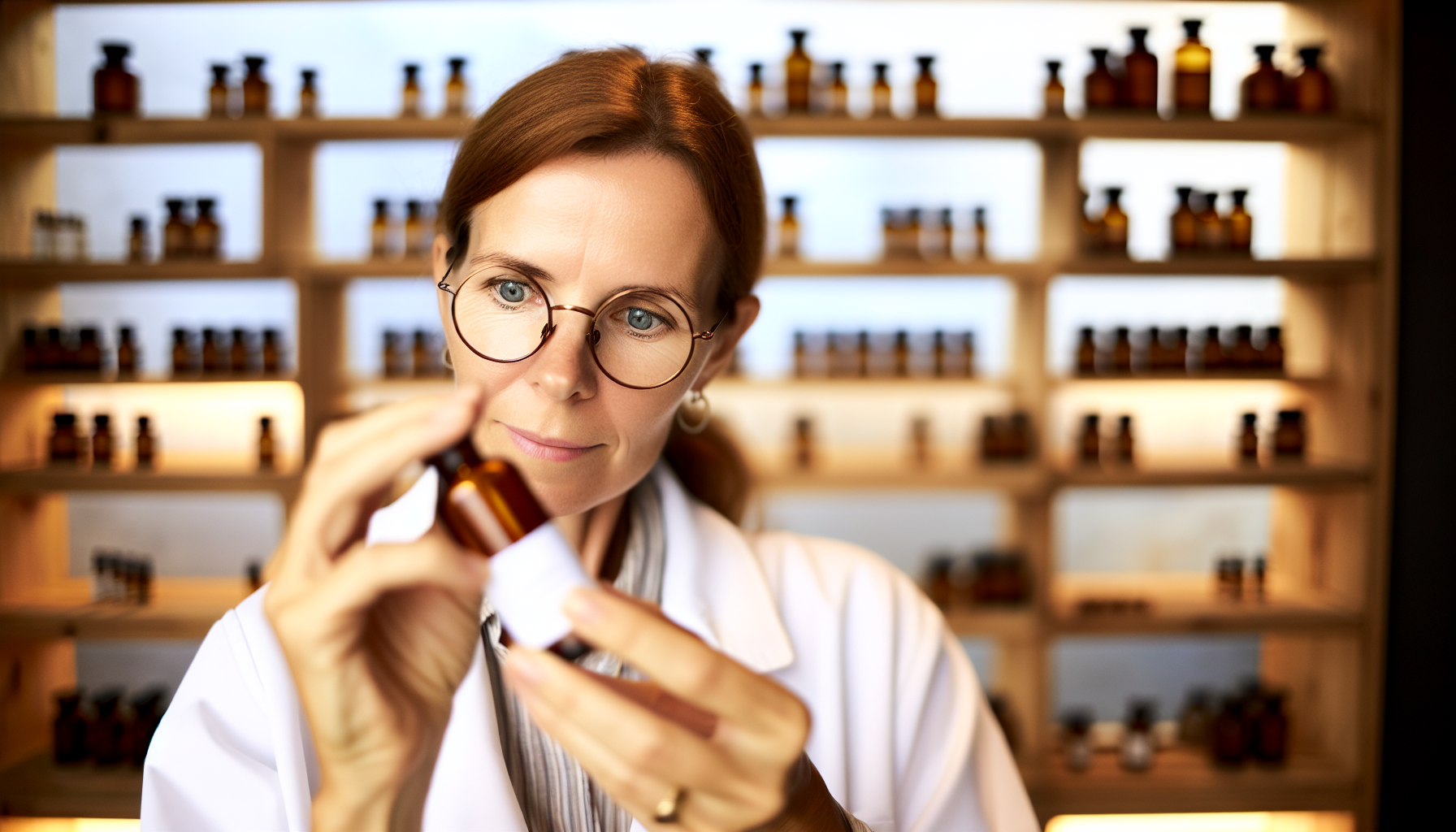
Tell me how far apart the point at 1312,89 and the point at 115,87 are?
2951 mm

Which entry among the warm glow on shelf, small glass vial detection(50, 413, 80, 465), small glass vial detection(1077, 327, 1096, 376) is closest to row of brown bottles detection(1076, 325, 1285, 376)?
A: small glass vial detection(1077, 327, 1096, 376)

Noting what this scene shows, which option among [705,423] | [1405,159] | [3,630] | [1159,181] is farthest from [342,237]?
[1405,159]

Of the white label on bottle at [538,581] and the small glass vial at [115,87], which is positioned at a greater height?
the small glass vial at [115,87]

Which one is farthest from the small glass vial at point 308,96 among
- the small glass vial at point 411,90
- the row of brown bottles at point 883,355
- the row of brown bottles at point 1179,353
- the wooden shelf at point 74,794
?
the row of brown bottles at point 1179,353

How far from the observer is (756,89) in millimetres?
2295

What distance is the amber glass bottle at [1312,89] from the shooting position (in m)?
2.35

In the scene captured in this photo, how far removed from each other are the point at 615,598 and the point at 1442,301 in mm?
2765

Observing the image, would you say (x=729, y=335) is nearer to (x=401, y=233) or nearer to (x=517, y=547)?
(x=517, y=547)

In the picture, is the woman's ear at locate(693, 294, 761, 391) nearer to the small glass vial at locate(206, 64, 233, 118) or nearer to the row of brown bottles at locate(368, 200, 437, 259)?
the row of brown bottles at locate(368, 200, 437, 259)

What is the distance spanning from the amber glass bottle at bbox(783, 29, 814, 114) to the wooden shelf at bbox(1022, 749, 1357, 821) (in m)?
1.76

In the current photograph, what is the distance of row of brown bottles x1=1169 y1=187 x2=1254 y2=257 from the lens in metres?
2.38

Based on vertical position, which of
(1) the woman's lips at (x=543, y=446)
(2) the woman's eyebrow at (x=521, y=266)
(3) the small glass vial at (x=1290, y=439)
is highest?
(2) the woman's eyebrow at (x=521, y=266)

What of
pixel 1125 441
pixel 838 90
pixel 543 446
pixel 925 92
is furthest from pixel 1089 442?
pixel 543 446

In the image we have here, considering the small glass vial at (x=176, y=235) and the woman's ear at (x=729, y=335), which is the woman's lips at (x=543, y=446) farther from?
the small glass vial at (x=176, y=235)
